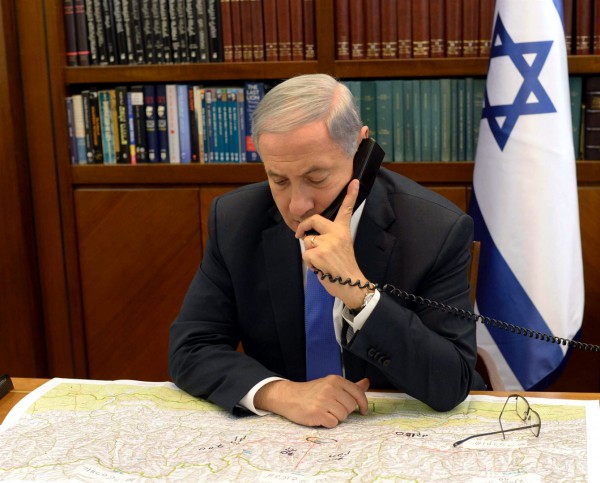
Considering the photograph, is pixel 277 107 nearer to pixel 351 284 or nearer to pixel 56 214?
pixel 351 284

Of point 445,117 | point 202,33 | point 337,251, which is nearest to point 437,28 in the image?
point 445,117

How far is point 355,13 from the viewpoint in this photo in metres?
3.10

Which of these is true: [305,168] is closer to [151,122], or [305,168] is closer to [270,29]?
[270,29]

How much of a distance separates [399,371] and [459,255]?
0.33 m

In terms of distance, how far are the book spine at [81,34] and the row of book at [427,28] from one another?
39.4 inches

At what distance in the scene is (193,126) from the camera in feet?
10.7

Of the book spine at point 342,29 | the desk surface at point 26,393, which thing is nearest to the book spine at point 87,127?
the book spine at point 342,29

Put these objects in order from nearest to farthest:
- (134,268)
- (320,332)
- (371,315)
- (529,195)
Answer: (371,315)
(320,332)
(529,195)
(134,268)

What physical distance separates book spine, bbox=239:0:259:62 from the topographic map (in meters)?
1.84

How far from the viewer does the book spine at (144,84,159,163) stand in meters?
3.27

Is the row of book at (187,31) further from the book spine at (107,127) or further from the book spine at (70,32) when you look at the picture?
the book spine at (107,127)

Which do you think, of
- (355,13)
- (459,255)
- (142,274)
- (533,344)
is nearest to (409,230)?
(459,255)

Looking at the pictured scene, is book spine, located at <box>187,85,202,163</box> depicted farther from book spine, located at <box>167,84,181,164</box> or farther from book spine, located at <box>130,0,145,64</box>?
book spine, located at <box>130,0,145,64</box>

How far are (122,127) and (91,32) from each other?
391mm
